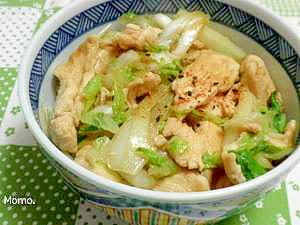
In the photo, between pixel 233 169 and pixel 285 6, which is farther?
pixel 285 6

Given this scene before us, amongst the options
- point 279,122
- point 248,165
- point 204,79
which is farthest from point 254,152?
point 204,79

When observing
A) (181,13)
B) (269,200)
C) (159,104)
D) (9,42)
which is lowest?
(9,42)

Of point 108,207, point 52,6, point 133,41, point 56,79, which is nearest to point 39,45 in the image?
point 56,79

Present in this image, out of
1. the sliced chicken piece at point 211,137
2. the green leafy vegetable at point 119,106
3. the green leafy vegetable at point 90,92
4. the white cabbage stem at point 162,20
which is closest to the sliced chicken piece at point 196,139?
the sliced chicken piece at point 211,137

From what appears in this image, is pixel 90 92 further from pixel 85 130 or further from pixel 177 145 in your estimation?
pixel 177 145

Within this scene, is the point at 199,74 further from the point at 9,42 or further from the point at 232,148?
the point at 9,42
